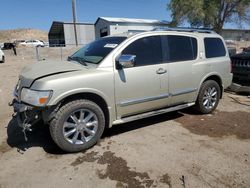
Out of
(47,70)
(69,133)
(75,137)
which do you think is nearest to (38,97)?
(47,70)

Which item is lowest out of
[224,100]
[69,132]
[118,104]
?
[224,100]

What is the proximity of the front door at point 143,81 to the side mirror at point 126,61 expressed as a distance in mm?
64

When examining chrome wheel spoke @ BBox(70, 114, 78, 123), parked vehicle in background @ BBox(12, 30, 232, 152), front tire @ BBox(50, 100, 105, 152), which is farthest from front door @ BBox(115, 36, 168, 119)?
chrome wheel spoke @ BBox(70, 114, 78, 123)

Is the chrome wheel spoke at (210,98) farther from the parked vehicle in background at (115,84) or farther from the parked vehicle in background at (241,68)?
the parked vehicle in background at (241,68)

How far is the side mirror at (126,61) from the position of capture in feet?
12.0

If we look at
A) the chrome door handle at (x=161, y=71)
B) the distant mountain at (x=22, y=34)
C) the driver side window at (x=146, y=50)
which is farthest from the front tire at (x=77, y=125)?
the distant mountain at (x=22, y=34)

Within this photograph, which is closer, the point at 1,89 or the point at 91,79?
the point at 91,79

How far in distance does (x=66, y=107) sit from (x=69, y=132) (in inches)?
16.0

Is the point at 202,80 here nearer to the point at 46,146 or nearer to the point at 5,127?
the point at 46,146

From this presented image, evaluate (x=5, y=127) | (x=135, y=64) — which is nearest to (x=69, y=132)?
(x=135, y=64)

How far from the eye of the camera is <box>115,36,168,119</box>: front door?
3908 mm

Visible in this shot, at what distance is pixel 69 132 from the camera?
3.58 meters

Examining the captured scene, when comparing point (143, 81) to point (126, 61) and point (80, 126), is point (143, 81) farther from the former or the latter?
point (80, 126)

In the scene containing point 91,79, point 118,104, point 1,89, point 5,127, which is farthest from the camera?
point 1,89
